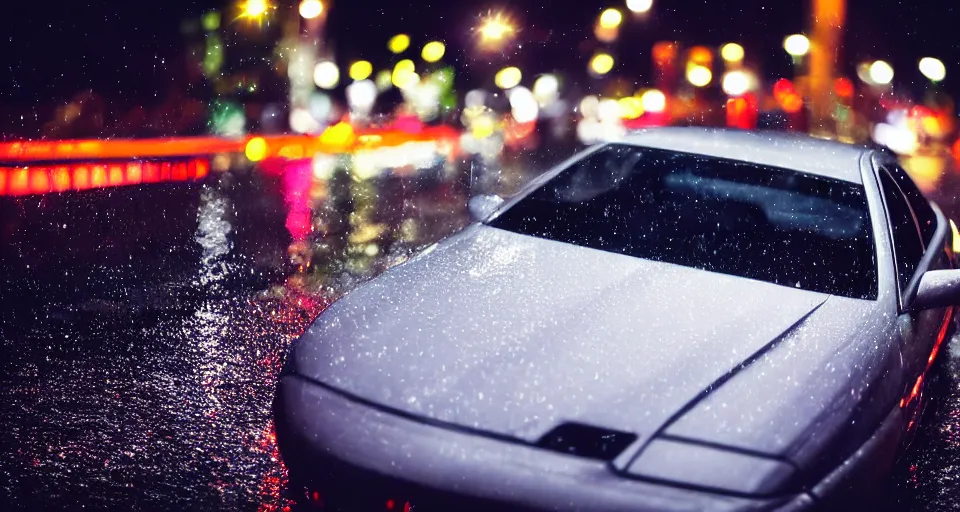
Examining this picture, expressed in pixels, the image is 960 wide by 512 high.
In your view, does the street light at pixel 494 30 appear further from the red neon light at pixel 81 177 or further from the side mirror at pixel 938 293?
the side mirror at pixel 938 293

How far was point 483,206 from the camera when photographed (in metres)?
4.67

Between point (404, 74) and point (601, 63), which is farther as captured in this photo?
point (601, 63)

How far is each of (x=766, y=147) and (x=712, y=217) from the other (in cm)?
57

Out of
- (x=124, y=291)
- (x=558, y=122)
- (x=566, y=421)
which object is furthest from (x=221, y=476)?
(x=558, y=122)

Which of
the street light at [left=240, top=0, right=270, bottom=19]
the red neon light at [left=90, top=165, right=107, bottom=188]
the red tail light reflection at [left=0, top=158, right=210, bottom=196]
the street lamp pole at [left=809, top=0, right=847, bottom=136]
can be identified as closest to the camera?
the red tail light reflection at [left=0, top=158, right=210, bottom=196]

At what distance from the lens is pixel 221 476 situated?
156 inches

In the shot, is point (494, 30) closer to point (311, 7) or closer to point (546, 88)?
point (546, 88)

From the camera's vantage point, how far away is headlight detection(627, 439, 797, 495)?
2570mm

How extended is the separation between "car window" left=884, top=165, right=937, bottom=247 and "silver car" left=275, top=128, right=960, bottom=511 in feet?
0.89

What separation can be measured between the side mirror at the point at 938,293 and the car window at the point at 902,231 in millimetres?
106

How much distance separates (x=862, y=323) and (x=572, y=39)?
2391 inches

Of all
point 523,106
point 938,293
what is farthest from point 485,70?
point 938,293

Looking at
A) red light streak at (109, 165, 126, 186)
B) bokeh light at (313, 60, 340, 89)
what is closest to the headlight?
red light streak at (109, 165, 126, 186)

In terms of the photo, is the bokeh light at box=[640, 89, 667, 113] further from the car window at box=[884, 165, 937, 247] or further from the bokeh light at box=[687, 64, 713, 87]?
the car window at box=[884, 165, 937, 247]
